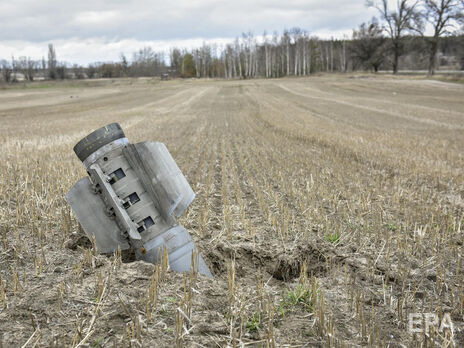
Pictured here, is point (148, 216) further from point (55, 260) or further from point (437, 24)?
point (437, 24)

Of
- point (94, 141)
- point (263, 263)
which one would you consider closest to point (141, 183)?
point (94, 141)

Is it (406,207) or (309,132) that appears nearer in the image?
(406,207)

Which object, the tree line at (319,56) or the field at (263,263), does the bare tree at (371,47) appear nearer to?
the tree line at (319,56)

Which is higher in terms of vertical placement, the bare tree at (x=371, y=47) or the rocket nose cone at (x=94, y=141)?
the bare tree at (x=371, y=47)

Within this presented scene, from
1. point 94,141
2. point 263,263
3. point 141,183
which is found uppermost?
point 94,141

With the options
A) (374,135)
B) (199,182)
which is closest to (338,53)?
(374,135)

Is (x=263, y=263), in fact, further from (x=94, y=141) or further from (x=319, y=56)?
(x=319, y=56)

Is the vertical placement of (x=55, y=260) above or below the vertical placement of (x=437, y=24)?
below

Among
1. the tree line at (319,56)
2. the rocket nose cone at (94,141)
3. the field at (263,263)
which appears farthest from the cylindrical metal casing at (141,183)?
the tree line at (319,56)

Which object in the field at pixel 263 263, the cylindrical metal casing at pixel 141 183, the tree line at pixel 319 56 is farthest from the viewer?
the tree line at pixel 319 56

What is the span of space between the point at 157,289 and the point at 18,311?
3.40ft

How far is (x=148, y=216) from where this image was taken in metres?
3.98

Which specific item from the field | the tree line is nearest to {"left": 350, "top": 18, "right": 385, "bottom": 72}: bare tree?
the tree line

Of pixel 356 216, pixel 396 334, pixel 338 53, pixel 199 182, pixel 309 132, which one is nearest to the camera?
pixel 396 334
